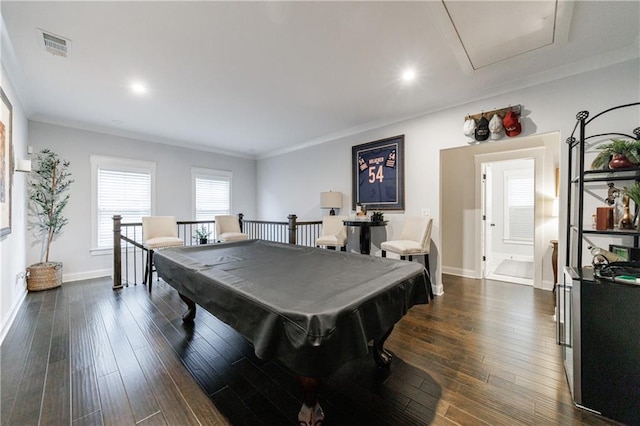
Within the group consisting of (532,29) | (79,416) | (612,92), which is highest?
(532,29)

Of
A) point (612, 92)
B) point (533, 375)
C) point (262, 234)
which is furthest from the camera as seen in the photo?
point (262, 234)

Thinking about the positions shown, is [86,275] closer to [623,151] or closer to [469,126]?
[469,126]

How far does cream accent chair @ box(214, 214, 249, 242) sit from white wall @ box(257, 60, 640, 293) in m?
1.44

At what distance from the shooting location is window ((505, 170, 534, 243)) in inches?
235

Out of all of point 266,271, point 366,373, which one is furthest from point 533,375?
point 266,271

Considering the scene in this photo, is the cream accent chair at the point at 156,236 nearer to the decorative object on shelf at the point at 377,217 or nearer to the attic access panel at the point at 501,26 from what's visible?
the decorative object on shelf at the point at 377,217

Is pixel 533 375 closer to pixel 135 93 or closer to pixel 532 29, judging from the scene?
pixel 532 29

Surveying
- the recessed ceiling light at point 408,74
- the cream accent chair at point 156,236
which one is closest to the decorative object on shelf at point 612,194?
the recessed ceiling light at point 408,74

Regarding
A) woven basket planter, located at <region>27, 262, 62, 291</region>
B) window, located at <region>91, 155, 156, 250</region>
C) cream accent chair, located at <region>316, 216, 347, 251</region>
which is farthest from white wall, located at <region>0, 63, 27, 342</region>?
cream accent chair, located at <region>316, 216, 347, 251</region>

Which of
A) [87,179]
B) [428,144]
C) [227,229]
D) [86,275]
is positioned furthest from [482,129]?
Result: [86,275]

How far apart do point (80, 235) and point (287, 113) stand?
164 inches

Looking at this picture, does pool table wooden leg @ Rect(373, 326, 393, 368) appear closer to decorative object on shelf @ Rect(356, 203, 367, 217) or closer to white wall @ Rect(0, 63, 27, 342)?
decorative object on shelf @ Rect(356, 203, 367, 217)

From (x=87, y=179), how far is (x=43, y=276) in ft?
5.60

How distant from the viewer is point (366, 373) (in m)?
1.83
